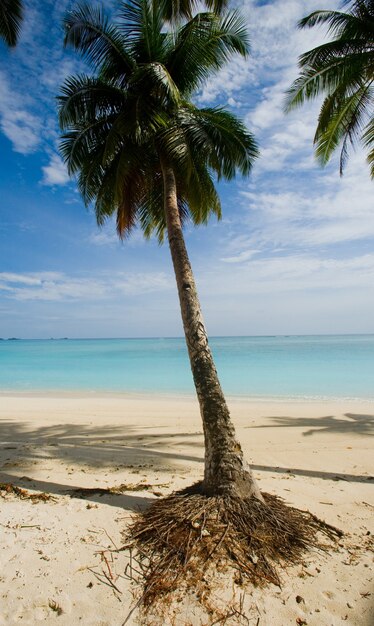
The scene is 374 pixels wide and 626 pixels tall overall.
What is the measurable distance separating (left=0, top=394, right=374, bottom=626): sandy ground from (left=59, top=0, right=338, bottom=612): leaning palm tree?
422 millimetres

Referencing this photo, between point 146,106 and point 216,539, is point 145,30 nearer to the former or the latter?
point 146,106

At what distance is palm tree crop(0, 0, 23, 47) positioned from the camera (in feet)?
25.1

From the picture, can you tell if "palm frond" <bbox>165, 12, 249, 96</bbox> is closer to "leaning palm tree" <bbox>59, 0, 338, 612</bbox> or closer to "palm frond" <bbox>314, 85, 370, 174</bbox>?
"leaning palm tree" <bbox>59, 0, 338, 612</bbox>

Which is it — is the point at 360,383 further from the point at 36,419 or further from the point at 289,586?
the point at 289,586

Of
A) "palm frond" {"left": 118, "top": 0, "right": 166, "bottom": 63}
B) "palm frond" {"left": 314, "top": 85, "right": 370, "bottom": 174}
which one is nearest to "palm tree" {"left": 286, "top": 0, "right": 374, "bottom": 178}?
"palm frond" {"left": 314, "top": 85, "right": 370, "bottom": 174}

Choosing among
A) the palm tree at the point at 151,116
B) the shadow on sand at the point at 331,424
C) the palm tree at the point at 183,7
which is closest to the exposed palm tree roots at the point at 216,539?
the palm tree at the point at 151,116

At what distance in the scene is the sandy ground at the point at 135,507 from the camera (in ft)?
8.85

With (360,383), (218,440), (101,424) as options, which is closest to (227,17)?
(218,440)

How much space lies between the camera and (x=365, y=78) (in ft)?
27.7

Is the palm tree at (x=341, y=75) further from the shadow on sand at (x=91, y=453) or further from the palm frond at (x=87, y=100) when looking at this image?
the shadow on sand at (x=91, y=453)

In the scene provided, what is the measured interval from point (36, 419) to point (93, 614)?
962 centimetres

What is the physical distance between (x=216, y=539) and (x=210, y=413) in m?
1.35

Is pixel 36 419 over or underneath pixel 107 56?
underneath

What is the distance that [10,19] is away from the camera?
7820 mm
